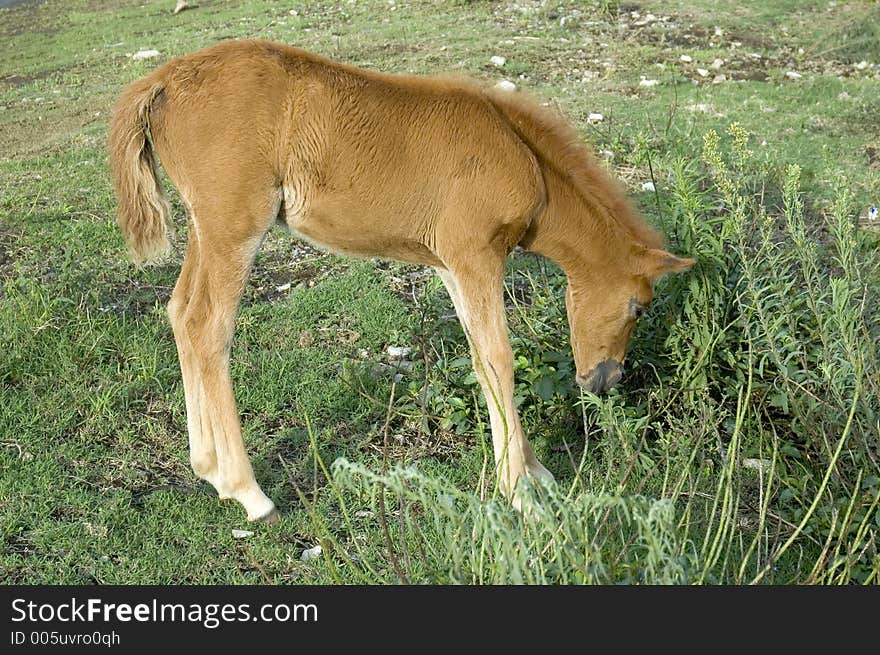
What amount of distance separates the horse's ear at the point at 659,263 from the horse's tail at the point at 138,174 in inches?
85.0

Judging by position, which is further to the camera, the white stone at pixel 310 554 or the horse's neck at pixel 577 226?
the horse's neck at pixel 577 226

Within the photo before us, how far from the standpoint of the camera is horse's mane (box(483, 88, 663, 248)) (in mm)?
4766

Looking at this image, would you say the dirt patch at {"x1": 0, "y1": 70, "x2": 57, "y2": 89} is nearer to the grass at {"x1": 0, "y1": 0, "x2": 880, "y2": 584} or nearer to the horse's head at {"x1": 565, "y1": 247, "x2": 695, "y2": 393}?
the grass at {"x1": 0, "y1": 0, "x2": 880, "y2": 584}

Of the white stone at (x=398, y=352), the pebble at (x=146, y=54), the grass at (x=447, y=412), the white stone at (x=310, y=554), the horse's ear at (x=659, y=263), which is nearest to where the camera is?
the grass at (x=447, y=412)

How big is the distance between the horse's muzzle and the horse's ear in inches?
18.3

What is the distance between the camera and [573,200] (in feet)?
15.6

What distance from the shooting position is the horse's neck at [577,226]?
4.76m

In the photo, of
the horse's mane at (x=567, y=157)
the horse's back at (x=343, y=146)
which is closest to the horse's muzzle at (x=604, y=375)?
the horse's mane at (x=567, y=157)

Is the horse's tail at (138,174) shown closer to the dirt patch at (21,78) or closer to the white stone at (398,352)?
the white stone at (398,352)

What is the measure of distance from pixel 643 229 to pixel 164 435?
2545 millimetres

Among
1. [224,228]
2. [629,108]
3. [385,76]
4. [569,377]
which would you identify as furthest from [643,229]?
[629,108]

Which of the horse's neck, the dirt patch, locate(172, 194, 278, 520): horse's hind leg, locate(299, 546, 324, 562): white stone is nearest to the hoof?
locate(172, 194, 278, 520): horse's hind leg

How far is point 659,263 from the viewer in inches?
183

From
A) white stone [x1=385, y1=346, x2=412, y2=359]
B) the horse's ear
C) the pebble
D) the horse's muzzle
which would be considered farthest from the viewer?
the pebble
